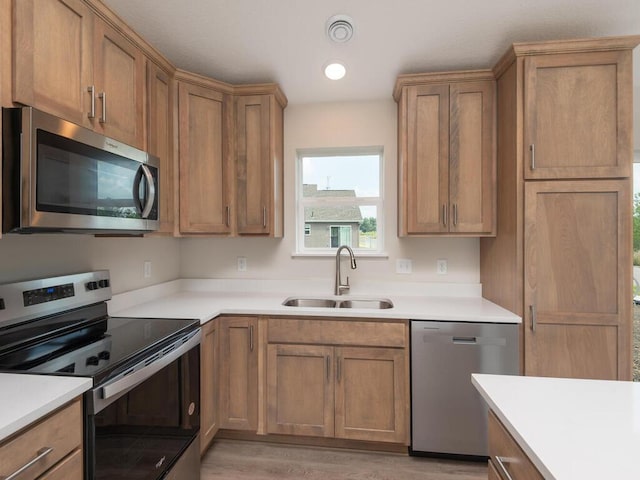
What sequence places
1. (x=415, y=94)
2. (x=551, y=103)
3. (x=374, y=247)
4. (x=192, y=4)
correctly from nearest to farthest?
(x=192, y=4), (x=551, y=103), (x=415, y=94), (x=374, y=247)

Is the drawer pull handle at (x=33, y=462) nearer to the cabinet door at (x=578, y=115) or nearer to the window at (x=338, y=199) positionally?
the window at (x=338, y=199)

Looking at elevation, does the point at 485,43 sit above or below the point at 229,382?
above

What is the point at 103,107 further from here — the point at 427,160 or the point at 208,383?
the point at 427,160

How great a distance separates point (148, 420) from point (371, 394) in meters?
1.23

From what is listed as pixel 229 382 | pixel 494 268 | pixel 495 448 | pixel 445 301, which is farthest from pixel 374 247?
pixel 495 448

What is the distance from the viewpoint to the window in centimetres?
280

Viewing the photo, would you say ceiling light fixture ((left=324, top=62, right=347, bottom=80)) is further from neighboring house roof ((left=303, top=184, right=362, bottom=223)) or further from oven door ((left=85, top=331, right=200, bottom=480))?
oven door ((left=85, top=331, right=200, bottom=480))

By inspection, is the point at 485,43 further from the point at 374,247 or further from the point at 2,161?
the point at 2,161

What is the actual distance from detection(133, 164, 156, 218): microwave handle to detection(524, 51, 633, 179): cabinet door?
2.01 m

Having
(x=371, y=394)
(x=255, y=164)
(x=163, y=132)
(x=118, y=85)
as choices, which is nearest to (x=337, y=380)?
(x=371, y=394)

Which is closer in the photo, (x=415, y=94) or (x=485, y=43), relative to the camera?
(x=485, y=43)

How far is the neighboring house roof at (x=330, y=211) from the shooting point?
283cm

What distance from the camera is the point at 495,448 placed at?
0.96m

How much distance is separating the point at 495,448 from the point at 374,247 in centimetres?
190
